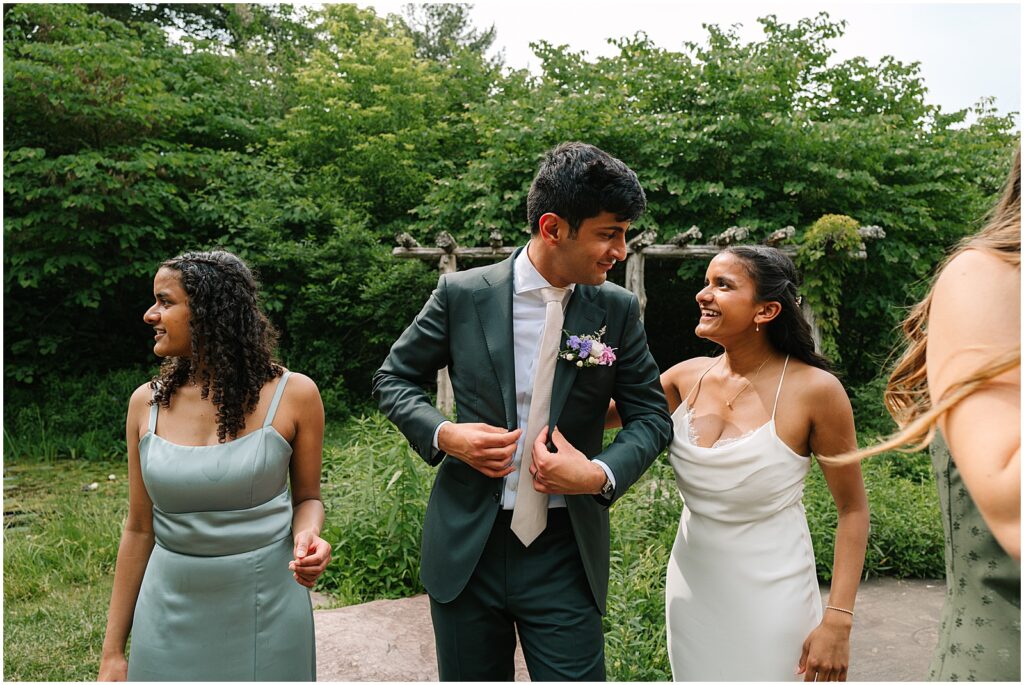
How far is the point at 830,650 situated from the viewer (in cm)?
228

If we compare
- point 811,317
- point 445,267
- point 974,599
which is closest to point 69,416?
point 445,267

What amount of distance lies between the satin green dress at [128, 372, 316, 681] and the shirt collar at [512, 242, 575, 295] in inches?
34.1

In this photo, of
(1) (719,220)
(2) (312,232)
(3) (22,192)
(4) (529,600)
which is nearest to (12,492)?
(3) (22,192)

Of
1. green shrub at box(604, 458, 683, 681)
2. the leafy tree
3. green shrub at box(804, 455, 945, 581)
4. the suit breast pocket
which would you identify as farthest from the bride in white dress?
the leafy tree

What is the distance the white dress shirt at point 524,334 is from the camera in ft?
7.44

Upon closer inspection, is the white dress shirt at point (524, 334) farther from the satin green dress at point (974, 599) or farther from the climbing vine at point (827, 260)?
the climbing vine at point (827, 260)

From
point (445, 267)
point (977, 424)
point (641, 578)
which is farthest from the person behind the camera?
point (445, 267)

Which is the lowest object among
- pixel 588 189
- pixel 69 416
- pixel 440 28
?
pixel 69 416

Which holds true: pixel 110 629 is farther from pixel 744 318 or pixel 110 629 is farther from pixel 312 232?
pixel 312 232

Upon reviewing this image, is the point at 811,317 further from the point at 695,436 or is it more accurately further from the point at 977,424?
the point at 977,424

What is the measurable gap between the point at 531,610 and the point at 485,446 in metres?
0.53

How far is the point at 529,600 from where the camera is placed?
223cm

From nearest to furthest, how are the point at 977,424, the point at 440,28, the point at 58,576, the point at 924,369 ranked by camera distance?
the point at 977,424 < the point at 924,369 < the point at 58,576 < the point at 440,28

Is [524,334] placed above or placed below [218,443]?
above
